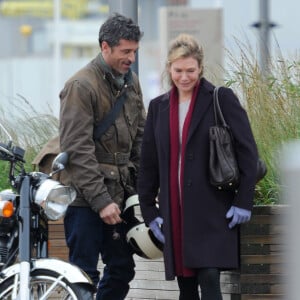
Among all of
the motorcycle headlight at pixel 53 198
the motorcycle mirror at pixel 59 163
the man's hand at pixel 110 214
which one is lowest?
the man's hand at pixel 110 214

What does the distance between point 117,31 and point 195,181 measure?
899 mm

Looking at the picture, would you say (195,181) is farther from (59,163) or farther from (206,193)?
(59,163)

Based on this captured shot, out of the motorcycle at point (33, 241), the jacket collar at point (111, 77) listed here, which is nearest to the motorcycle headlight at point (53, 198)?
the motorcycle at point (33, 241)

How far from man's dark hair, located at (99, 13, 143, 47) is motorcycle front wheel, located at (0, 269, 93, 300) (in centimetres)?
126

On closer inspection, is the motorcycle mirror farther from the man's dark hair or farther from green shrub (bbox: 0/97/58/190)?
green shrub (bbox: 0/97/58/190)

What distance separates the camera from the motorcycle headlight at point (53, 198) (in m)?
5.50

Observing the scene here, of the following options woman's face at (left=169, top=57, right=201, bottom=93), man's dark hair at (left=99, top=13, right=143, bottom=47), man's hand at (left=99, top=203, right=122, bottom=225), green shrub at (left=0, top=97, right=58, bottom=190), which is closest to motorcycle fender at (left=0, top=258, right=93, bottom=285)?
man's hand at (left=99, top=203, right=122, bottom=225)

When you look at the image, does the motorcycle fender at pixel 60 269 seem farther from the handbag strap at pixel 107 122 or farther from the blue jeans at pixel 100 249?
the handbag strap at pixel 107 122

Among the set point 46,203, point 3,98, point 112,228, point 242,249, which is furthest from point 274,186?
point 3,98

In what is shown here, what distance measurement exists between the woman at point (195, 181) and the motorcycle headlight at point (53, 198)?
1.60ft

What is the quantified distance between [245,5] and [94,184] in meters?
19.3

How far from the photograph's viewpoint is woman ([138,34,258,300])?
218 inches

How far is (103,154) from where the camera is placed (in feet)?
19.6

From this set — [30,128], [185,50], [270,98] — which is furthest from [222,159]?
[30,128]
